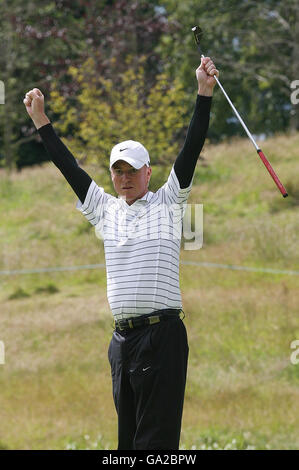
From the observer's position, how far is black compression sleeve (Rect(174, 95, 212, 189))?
3518 millimetres

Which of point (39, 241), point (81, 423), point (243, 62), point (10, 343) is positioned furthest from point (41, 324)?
point (243, 62)

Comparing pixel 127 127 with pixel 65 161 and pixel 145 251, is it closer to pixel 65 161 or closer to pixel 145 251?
pixel 65 161

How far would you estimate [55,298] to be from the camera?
12.4 metres

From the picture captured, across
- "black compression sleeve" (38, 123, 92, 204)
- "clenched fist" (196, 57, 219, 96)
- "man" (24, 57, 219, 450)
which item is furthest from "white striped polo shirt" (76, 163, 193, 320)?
"clenched fist" (196, 57, 219, 96)

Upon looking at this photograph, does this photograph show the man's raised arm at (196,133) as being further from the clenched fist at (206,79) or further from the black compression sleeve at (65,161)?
the black compression sleeve at (65,161)

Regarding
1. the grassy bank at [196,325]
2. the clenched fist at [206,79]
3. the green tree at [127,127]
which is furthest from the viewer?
the green tree at [127,127]

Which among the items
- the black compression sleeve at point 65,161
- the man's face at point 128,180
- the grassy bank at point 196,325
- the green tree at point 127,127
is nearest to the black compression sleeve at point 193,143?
the man's face at point 128,180

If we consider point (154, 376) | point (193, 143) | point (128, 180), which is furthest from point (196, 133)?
point (154, 376)

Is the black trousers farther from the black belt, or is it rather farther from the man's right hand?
the man's right hand

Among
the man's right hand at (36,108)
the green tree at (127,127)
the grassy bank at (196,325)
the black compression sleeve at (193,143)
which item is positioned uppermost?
the green tree at (127,127)

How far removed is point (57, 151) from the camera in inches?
147

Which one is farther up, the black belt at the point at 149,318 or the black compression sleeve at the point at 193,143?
the black compression sleeve at the point at 193,143

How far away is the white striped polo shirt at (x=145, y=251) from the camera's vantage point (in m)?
3.49

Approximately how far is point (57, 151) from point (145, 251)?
689 millimetres
